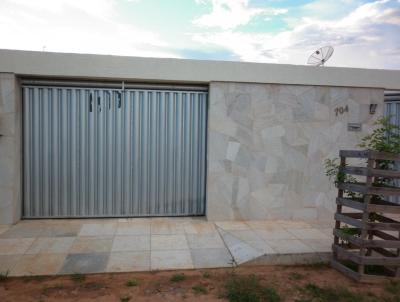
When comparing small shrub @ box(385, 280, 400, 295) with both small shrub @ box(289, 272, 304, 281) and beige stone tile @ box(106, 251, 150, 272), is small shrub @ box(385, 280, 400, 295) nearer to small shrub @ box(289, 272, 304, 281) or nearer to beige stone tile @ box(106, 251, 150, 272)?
small shrub @ box(289, 272, 304, 281)

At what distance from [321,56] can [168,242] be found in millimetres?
5093

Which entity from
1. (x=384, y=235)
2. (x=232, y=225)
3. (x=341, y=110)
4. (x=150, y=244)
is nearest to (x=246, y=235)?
(x=232, y=225)

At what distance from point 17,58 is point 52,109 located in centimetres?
100

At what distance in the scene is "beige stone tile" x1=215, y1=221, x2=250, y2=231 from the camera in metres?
6.13

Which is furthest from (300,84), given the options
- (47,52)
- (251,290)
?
(47,52)

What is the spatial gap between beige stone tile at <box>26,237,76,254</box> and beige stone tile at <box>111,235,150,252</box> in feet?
2.25

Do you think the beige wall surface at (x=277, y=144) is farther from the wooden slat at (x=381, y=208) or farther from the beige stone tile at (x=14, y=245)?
the beige stone tile at (x=14, y=245)

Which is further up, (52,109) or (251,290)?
(52,109)

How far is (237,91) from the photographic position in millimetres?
6465

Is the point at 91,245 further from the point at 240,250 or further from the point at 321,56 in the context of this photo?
the point at 321,56

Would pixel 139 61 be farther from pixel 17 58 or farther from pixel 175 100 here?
pixel 17 58

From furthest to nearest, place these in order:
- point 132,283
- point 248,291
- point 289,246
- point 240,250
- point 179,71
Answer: point 179,71 < point 289,246 < point 240,250 < point 132,283 < point 248,291

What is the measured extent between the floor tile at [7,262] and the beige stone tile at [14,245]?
0.13 meters

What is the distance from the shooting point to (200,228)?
241 inches
